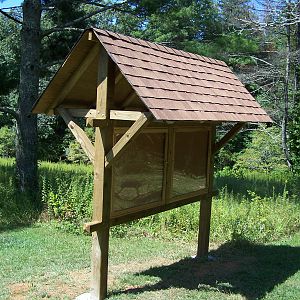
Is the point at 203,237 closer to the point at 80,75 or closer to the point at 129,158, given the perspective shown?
the point at 129,158

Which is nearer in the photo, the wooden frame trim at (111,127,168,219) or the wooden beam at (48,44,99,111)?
the wooden beam at (48,44,99,111)

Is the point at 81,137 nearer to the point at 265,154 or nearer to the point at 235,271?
the point at 235,271

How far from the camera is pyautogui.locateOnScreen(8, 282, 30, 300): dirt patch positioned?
17.0 feet

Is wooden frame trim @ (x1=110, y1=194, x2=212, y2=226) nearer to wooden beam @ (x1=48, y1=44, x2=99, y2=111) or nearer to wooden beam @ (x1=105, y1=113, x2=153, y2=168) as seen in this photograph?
wooden beam @ (x1=105, y1=113, x2=153, y2=168)

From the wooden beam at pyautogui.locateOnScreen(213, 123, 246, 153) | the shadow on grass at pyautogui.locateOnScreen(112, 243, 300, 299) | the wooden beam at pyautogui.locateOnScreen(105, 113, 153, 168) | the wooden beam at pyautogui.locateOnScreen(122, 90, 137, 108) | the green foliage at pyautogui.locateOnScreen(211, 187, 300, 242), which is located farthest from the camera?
the green foliage at pyautogui.locateOnScreen(211, 187, 300, 242)

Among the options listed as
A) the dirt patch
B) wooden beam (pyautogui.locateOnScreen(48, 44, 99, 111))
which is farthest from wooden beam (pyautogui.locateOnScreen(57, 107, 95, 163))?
the dirt patch

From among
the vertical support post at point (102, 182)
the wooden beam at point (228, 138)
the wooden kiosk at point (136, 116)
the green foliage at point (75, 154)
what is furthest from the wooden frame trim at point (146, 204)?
the green foliage at point (75, 154)

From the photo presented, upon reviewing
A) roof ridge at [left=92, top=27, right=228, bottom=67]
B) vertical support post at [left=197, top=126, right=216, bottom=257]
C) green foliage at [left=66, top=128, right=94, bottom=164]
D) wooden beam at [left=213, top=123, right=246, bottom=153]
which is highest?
roof ridge at [left=92, top=27, right=228, bottom=67]

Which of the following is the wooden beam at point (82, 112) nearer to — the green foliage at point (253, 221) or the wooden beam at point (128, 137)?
the wooden beam at point (128, 137)

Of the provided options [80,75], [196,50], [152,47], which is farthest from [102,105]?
[196,50]

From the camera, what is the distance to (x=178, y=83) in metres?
5.43

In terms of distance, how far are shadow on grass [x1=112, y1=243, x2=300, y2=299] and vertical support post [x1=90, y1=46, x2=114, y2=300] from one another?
42 cm

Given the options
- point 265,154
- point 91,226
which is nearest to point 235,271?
point 91,226

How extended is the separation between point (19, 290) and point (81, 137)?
76.7 inches
